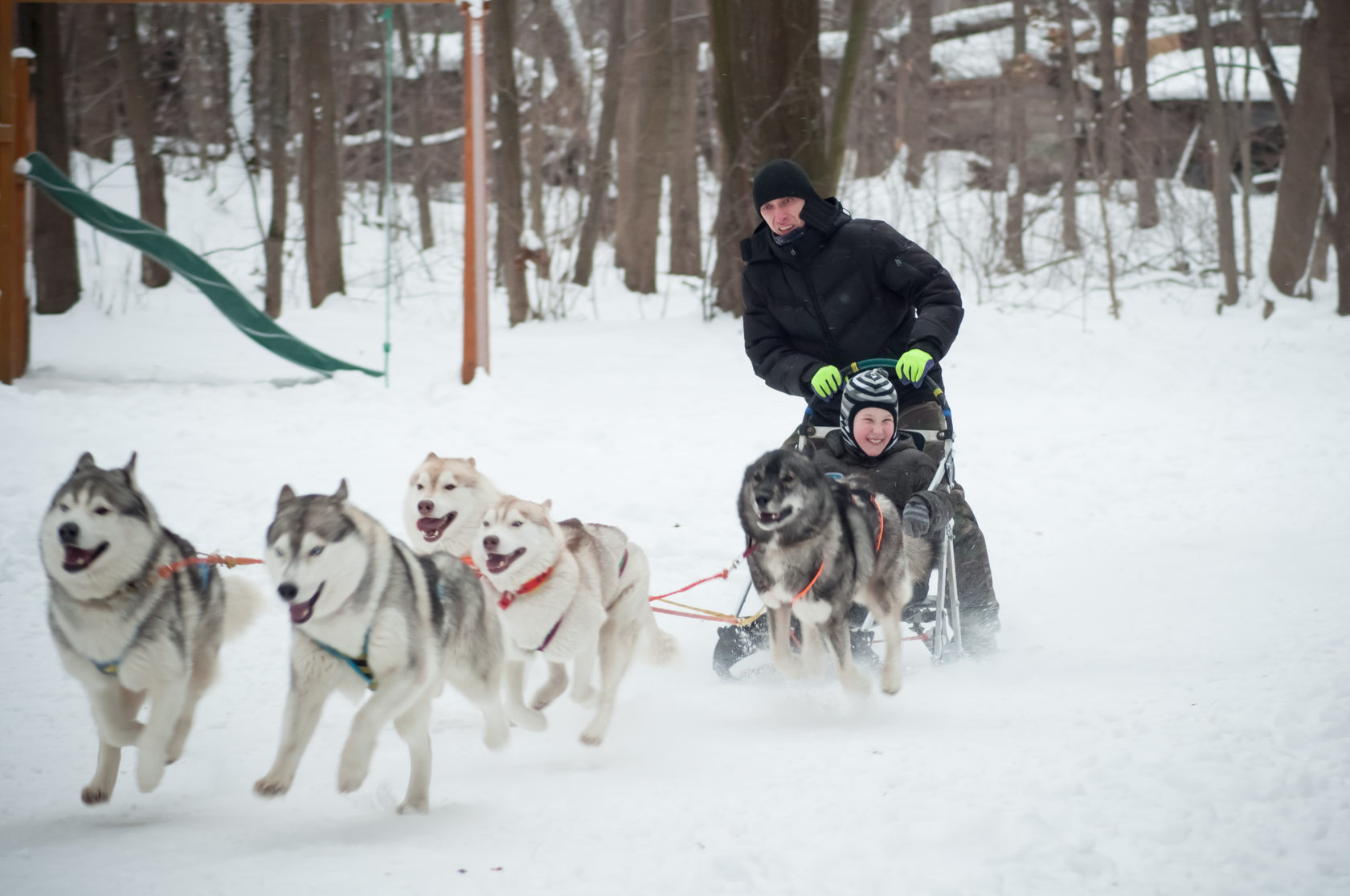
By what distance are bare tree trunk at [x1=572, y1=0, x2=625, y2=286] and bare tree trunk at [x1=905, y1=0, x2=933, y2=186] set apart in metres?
6.81

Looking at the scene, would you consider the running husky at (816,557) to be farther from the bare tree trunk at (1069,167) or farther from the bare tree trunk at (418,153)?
the bare tree trunk at (418,153)

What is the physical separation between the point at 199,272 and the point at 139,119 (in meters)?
6.42

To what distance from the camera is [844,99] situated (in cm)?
1141

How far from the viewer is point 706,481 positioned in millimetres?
7449

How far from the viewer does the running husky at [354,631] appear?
282 centimetres

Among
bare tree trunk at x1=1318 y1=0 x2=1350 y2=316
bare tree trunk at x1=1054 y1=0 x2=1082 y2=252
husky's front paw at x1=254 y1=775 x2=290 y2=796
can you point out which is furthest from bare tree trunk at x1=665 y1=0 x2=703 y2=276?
husky's front paw at x1=254 y1=775 x2=290 y2=796

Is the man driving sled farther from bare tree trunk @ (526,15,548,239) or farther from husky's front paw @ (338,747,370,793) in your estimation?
bare tree trunk @ (526,15,548,239)

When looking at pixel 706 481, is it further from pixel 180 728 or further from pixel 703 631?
pixel 180 728

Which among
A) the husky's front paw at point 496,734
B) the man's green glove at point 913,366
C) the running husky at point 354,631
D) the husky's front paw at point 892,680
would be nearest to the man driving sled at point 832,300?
the man's green glove at point 913,366

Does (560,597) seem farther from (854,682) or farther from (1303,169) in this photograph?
(1303,169)

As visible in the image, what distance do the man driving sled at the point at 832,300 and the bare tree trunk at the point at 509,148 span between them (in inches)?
316

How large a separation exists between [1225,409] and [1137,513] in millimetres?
3109

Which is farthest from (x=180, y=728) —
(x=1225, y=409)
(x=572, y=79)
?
(x=572, y=79)

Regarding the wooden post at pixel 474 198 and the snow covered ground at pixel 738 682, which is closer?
the snow covered ground at pixel 738 682
